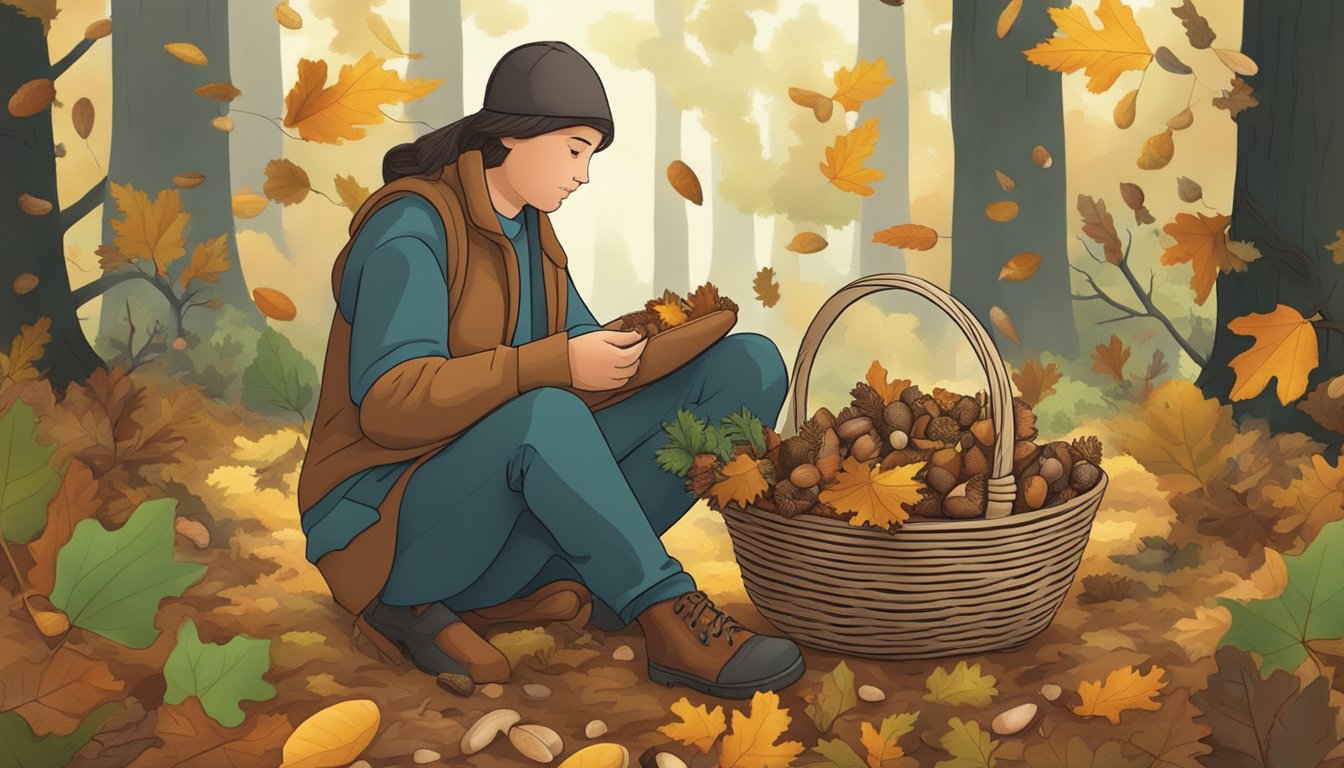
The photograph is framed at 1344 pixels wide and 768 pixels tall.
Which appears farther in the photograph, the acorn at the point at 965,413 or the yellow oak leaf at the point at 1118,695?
the acorn at the point at 965,413

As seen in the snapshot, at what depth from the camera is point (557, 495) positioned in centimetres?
209

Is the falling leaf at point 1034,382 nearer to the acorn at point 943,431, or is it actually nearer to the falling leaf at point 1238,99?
the falling leaf at point 1238,99

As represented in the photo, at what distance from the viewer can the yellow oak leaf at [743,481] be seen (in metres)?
2.18

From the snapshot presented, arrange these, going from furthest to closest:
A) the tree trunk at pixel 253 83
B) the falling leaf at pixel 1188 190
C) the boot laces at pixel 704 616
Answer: the tree trunk at pixel 253 83
the falling leaf at pixel 1188 190
the boot laces at pixel 704 616

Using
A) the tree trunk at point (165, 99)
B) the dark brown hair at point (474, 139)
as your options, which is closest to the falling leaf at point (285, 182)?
the dark brown hair at point (474, 139)

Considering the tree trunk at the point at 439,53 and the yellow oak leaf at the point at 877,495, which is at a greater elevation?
the tree trunk at the point at 439,53

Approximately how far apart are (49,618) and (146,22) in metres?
2.35

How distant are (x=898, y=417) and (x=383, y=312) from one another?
2.82 feet

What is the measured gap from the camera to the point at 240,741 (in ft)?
→ 6.48

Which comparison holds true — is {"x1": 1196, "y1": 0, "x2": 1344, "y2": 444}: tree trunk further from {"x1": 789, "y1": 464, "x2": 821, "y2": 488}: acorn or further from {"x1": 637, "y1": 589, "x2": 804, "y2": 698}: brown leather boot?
{"x1": 637, "y1": 589, "x2": 804, "y2": 698}: brown leather boot

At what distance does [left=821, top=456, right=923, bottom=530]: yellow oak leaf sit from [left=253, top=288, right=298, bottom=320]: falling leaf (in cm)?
139

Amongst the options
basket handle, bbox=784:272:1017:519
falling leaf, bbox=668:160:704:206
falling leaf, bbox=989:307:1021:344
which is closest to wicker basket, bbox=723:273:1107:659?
basket handle, bbox=784:272:1017:519

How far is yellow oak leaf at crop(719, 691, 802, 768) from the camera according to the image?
1.96m

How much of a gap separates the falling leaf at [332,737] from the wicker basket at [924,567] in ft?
2.22
